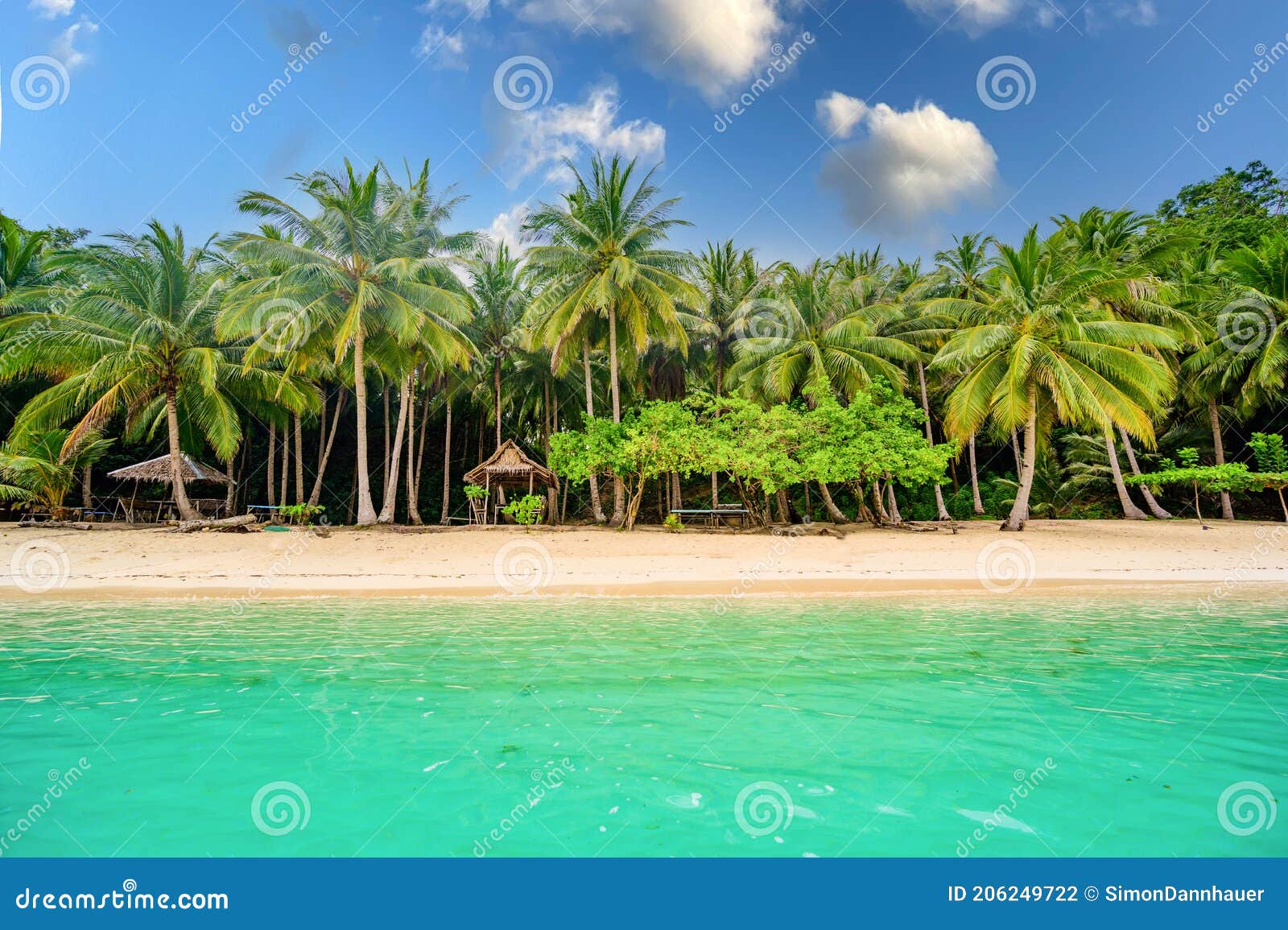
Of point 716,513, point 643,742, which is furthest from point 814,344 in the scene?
point 643,742

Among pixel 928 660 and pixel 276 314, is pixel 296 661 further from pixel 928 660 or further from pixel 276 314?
pixel 276 314

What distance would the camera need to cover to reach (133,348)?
19.5 meters

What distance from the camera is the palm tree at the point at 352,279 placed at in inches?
758

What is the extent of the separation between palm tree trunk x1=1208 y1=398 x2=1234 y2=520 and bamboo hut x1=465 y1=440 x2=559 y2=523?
2230cm

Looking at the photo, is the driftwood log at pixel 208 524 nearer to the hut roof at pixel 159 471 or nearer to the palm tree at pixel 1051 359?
the hut roof at pixel 159 471

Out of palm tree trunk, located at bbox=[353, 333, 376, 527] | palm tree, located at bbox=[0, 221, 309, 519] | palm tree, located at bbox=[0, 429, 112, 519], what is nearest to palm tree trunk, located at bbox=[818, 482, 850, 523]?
palm tree trunk, located at bbox=[353, 333, 376, 527]

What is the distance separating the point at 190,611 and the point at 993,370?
20.1 m

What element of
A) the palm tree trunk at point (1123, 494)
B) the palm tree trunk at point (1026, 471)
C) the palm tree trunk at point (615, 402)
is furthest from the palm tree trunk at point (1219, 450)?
the palm tree trunk at point (615, 402)

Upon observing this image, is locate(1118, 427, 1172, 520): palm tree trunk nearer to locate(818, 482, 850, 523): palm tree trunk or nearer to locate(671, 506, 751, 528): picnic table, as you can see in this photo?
locate(818, 482, 850, 523): palm tree trunk

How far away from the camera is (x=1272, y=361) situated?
68.2 feet

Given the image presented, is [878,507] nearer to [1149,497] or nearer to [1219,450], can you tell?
[1149,497]

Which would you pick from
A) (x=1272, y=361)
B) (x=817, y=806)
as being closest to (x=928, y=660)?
(x=817, y=806)

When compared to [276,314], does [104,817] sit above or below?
below
